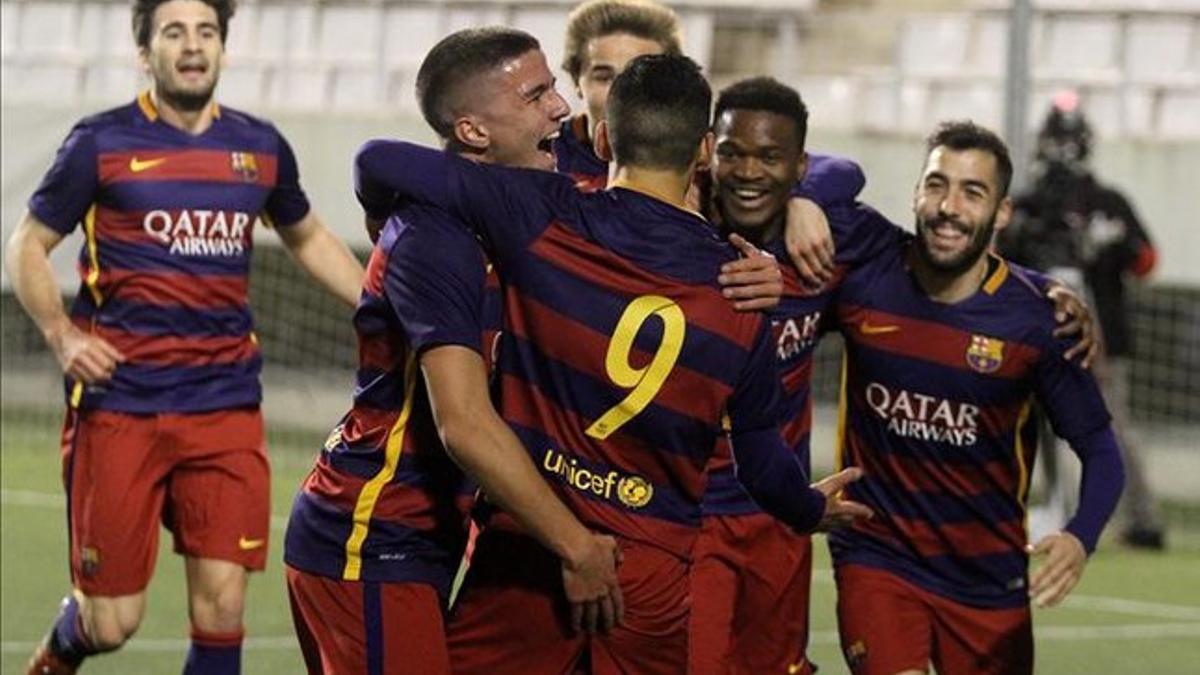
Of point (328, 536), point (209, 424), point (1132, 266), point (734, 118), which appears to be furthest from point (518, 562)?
point (1132, 266)

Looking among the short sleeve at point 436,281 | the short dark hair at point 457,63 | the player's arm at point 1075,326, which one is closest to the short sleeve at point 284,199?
the player's arm at point 1075,326

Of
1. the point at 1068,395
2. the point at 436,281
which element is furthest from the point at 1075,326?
the point at 436,281

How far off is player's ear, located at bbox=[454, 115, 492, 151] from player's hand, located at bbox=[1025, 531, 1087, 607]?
1.90 m

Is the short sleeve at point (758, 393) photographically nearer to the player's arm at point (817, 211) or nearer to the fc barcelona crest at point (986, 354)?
the player's arm at point (817, 211)

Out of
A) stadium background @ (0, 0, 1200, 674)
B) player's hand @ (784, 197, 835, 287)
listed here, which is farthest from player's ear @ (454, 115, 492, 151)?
stadium background @ (0, 0, 1200, 674)

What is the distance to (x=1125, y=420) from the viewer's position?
43.2 ft

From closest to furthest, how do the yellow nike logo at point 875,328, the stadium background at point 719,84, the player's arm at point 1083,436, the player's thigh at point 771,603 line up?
1. the player's arm at point 1083,436
2. the player's thigh at point 771,603
3. the yellow nike logo at point 875,328
4. the stadium background at point 719,84

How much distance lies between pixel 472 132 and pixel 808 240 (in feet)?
5.31

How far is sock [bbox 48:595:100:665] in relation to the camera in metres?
7.96

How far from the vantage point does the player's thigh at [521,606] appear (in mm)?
5227

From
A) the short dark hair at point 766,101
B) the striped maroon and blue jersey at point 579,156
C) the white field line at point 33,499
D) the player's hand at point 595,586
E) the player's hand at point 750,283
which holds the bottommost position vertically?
the white field line at point 33,499

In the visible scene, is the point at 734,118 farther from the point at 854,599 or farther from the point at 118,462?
the point at 118,462

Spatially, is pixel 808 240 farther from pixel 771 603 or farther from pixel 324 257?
pixel 324 257

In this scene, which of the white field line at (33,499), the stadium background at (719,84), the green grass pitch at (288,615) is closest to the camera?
the green grass pitch at (288,615)
